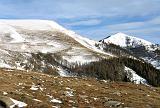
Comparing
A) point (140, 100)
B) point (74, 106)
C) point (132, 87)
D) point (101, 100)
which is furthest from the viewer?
point (132, 87)

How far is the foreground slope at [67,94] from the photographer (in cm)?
3436

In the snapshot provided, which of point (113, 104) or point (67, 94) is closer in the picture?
point (113, 104)

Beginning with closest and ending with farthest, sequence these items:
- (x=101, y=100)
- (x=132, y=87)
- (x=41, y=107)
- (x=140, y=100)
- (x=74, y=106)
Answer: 1. (x=41, y=107)
2. (x=74, y=106)
3. (x=101, y=100)
4. (x=140, y=100)
5. (x=132, y=87)

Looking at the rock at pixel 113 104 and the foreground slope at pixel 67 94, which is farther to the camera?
the rock at pixel 113 104

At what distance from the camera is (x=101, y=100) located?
37.8m

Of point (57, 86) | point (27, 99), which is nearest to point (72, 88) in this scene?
point (57, 86)

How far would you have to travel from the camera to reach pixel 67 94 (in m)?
38.9

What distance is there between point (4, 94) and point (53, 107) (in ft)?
16.7

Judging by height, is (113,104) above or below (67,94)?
below

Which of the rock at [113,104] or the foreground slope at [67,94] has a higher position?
the foreground slope at [67,94]

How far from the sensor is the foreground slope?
34.4 metres

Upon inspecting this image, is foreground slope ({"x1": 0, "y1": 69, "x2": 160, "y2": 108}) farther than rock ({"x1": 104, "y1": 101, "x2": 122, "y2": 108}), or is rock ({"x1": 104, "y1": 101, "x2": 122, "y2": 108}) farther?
rock ({"x1": 104, "y1": 101, "x2": 122, "y2": 108})

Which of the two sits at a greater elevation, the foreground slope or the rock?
the foreground slope

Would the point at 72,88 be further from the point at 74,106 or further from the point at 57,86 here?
the point at 74,106
